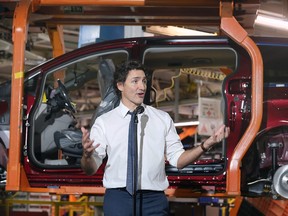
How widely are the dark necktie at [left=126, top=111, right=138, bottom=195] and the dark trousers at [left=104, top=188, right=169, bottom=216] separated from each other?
0.26 ft

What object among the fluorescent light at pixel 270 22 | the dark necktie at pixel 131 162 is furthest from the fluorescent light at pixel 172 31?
the dark necktie at pixel 131 162

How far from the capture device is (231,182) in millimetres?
4871

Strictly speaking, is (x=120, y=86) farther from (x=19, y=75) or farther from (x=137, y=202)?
(x=19, y=75)

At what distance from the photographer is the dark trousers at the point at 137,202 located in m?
3.48

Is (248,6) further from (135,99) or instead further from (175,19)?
(135,99)

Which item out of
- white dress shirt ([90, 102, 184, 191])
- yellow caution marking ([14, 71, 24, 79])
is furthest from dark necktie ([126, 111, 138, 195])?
yellow caution marking ([14, 71, 24, 79])

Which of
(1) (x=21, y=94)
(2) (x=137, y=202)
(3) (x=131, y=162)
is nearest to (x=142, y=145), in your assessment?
(3) (x=131, y=162)

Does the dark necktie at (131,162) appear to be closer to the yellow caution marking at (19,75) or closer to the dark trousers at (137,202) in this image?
the dark trousers at (137,202)

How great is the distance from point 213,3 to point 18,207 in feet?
35.2

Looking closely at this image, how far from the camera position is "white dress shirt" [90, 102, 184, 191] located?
3.52 metres

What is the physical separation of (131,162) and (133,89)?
49 centimetres

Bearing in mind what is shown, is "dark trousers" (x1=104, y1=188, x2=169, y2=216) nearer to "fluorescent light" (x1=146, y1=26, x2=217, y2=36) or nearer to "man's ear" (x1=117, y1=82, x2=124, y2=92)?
"man's ear" (x1=117, y1=82, x2=124, y2=92)

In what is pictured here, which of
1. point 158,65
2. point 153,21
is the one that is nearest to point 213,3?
point 158,65

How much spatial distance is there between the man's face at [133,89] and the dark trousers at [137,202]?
0.54 metres
